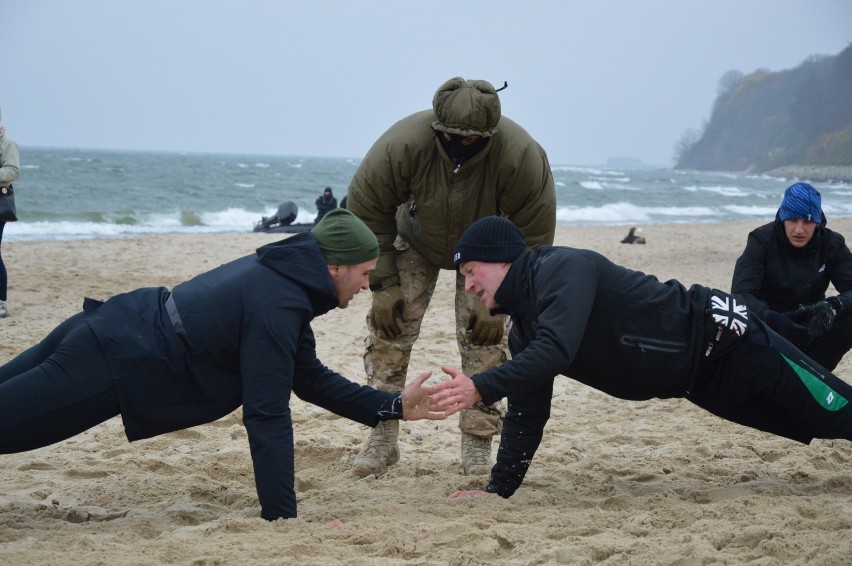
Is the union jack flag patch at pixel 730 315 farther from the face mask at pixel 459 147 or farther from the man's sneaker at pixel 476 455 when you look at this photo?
the man's sneaker at pixel 476 455

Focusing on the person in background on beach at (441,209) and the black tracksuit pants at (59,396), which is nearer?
the black tracksuit pants at (59,396)

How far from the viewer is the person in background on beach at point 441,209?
4660 mm

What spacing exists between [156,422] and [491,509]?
4.94 ft

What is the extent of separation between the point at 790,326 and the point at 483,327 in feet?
5.73

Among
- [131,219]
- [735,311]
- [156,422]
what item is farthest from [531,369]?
[131,219]

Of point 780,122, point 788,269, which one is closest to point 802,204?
point 788,269

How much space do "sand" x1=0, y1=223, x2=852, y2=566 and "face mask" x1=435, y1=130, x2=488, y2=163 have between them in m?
1.69

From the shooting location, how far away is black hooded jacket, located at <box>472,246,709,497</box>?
3.65 meters

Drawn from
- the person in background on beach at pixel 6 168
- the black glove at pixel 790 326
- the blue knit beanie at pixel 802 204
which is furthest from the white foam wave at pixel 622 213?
the black glove at pixel 790 326

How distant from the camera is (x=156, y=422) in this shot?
12.3 feet

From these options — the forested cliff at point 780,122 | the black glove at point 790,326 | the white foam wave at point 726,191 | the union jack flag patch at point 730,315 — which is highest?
the forested cliff at point 780,122

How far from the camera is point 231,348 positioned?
3717mm

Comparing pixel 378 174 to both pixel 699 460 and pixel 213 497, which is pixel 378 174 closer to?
pixel 213 497

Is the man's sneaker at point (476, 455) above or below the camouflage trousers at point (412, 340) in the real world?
below
